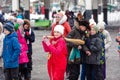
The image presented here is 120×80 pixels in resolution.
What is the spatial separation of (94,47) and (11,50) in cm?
176

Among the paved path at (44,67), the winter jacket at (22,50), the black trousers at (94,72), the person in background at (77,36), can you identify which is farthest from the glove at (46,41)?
the paved path at (44,67)

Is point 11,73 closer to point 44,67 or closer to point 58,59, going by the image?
point 58,59

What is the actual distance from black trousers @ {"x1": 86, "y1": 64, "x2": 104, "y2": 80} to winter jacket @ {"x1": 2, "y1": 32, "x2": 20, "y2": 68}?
5.42ft

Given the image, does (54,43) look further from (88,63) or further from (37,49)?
(37,49)

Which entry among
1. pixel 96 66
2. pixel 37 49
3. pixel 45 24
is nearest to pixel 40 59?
pixel 37 49

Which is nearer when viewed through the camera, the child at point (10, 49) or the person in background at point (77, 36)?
the child at point (10, 49)

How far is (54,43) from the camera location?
29.7 ft

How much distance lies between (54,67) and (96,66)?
143 cm

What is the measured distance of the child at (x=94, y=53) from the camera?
32.7ft

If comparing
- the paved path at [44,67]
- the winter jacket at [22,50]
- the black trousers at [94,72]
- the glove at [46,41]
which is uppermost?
the glove at [46,41]

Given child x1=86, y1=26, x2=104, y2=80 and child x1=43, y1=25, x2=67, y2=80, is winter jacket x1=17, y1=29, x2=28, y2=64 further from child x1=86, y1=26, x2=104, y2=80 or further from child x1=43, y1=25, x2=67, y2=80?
child x1=43, y1=25, x2=67, y2=80

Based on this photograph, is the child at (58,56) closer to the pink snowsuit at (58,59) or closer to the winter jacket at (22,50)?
the pink snowsuit at (58,59)

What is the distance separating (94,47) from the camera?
9.93 m

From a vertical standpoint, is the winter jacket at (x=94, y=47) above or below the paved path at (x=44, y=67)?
above
